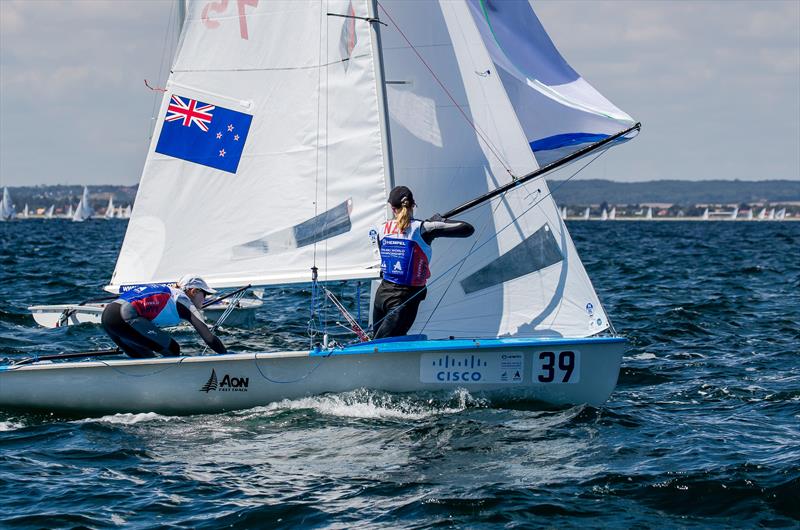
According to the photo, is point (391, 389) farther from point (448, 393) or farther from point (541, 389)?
point (541, 389)

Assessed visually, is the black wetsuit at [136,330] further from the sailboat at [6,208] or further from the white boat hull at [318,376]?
the sailboat at [6,208]

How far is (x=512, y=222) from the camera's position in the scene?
9797 millimetres

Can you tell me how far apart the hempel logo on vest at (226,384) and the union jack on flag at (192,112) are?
94.8 inches

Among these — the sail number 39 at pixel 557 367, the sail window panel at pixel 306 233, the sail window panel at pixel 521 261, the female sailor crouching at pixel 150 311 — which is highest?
the sail window panel at pixel 306 233

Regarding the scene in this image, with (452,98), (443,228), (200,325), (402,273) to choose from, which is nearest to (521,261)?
(443,228)

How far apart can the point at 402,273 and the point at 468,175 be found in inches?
51.1

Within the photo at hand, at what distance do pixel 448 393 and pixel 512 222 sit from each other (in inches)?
71.6

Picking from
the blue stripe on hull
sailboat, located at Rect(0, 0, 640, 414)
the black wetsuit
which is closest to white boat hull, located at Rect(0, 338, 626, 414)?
the blue stripe on hull

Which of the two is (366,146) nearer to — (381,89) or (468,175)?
(381,89)

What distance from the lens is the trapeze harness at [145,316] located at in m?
9.05

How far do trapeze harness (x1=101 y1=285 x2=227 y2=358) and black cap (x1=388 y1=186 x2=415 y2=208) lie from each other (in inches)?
74.9

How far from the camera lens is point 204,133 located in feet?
32.4

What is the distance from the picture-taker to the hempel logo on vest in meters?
8.94


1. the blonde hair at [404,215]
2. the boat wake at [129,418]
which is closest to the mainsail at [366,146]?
the blonde hair at [404,215]
